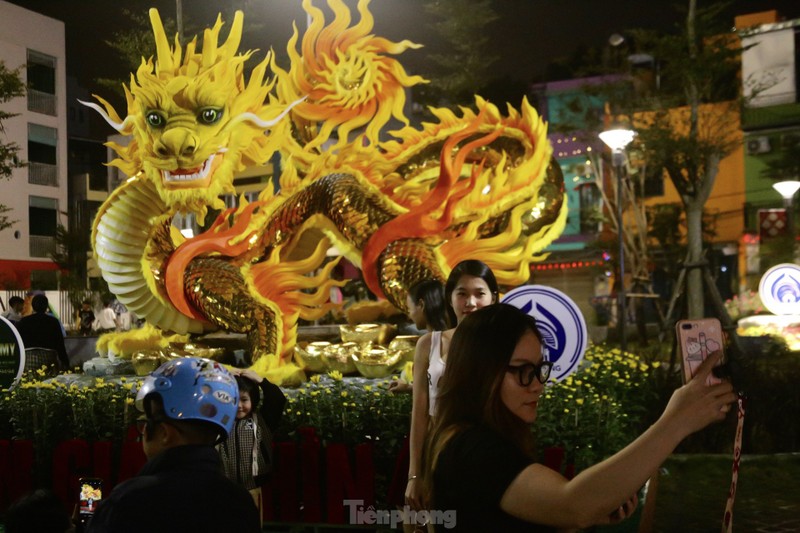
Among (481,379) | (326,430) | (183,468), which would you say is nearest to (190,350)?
(326,430)

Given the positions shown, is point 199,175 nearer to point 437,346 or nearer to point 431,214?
point 431,214

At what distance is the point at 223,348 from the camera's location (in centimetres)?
958

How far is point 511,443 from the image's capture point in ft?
6.50

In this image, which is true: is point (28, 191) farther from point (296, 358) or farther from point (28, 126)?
point (296, 358)

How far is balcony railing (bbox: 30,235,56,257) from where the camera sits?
2845 centimetres

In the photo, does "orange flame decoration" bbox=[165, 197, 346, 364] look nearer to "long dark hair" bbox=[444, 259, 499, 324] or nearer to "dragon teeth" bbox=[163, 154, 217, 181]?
"dragon teeth" bbox=[163, 154, 217, 181]

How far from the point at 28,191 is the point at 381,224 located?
72.9ft

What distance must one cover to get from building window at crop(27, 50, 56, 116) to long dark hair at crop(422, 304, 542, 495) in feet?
94.0

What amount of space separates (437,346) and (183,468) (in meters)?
1.91

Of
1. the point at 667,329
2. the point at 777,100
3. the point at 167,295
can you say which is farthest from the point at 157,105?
the point at 777,100

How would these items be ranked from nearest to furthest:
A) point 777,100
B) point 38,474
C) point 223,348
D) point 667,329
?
point 38,474 → point 223,348 → point 667,329 → point 777,100

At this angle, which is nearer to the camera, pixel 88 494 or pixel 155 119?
pixel 88 494

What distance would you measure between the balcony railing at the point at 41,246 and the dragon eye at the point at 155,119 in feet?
71.4

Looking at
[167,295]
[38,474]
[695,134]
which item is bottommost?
[38,474]
